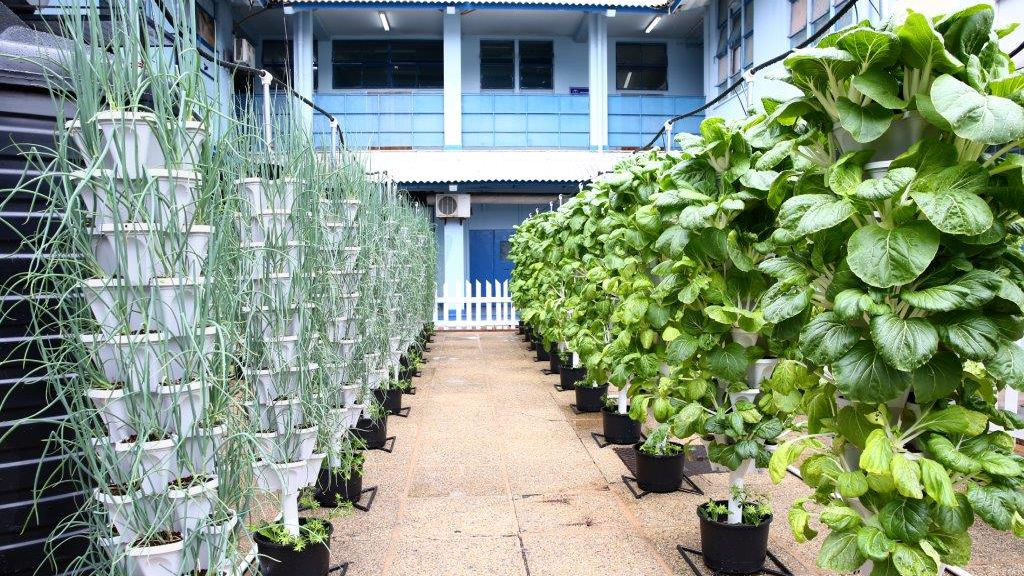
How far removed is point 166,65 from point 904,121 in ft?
6.05

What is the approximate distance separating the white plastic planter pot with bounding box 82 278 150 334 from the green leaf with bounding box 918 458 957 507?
1.83 metres

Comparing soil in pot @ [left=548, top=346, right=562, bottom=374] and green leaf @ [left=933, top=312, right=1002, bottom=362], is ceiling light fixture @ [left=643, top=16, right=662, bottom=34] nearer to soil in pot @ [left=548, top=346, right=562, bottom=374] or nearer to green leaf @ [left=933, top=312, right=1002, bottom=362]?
→ soil in pot @ [left=548, top=346, right=562, bottom=374]

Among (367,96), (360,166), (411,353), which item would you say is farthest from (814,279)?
(367,96)

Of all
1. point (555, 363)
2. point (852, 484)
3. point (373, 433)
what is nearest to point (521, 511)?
point (373, 433)

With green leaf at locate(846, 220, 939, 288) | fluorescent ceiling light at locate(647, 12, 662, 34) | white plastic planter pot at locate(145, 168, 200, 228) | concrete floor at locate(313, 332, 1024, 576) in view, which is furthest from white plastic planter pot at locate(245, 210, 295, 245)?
fluorescent ceiling light at locate(647, 12, 662, 34)

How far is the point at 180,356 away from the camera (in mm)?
1776

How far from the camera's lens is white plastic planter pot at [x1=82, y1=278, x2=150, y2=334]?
66.3 inches

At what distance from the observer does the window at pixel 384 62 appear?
13.2 metres

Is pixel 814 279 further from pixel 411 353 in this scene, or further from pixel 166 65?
pixel 411 353

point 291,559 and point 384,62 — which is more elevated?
point 384,62

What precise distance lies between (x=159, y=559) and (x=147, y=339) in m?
0.56

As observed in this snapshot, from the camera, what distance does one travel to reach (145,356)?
5.57 ft

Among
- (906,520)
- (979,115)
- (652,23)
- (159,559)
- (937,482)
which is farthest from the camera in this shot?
(652,23)

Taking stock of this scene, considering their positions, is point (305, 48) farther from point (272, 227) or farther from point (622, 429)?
point (272, 227)
